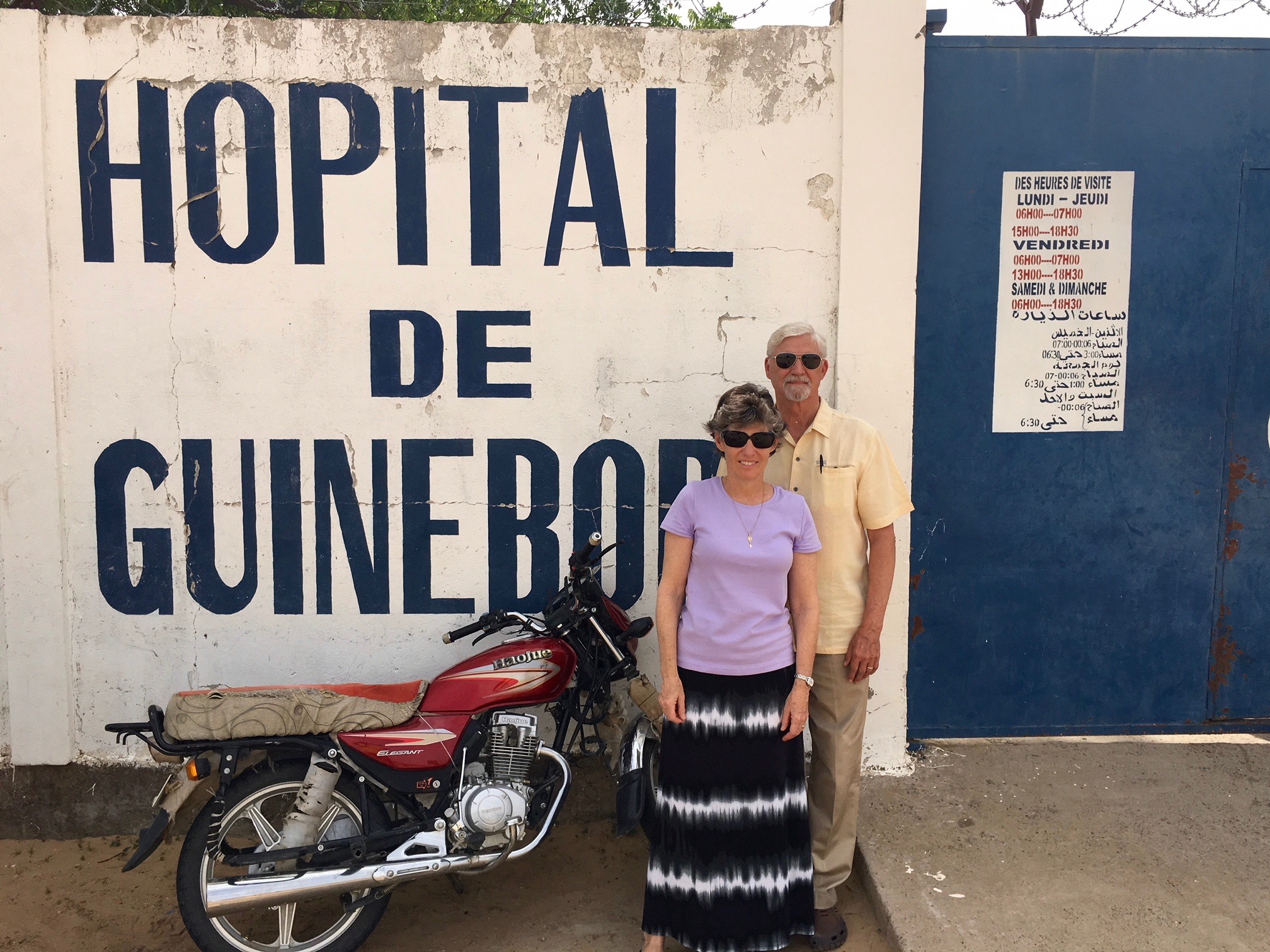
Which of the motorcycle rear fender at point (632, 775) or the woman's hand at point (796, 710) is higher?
the woman's hand at point (796, 710)

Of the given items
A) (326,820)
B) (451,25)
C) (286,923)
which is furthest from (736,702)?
(451,25)

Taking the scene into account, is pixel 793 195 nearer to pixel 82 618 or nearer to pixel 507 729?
pixel 507 729

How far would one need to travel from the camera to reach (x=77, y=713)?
3.71m

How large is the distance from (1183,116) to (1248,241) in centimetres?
55

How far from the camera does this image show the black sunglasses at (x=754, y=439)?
8.74 ft

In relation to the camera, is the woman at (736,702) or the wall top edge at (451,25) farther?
the wall top edge at (451,25)

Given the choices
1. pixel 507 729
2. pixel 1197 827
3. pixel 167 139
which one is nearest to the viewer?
pixel 507 729

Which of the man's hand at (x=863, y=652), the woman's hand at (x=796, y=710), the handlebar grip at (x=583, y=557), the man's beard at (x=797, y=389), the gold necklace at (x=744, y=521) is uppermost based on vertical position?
the man's beard at (x=797, y=389)

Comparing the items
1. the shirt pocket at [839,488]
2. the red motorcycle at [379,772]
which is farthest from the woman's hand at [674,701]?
the shirt pocket at [839,488]

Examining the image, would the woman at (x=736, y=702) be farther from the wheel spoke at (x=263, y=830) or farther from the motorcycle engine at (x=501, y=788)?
the wheel spoke at (x=263, y=830)

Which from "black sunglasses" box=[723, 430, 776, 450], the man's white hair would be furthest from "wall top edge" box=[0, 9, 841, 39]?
"black sunglasses" box=[723, 430, 776, 450]

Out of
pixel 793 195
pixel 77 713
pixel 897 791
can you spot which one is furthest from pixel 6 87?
pixel 897 791

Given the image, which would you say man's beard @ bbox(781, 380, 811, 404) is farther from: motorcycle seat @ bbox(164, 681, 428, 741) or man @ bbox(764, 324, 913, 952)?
motorcycle seat @ bbox(164, 681, 428, 741)

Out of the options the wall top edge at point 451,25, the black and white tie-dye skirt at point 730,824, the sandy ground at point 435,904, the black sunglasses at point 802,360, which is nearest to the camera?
the black and white tie-dye skirt at point 730,824
